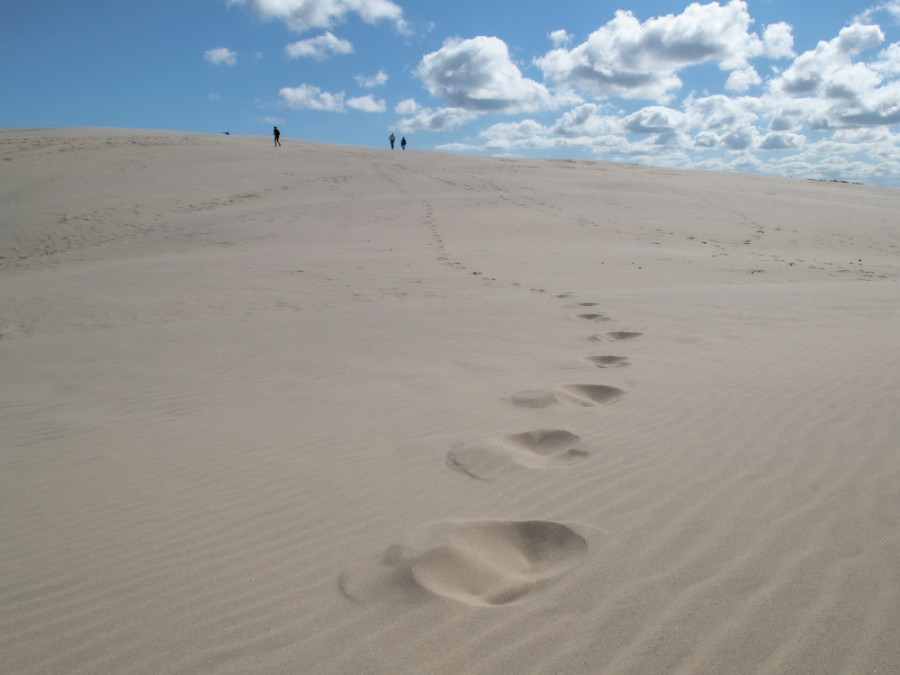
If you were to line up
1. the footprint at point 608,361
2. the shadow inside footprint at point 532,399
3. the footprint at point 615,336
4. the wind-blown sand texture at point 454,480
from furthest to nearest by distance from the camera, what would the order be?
1. the footprint at point 615,336
2. the footprint at point 608,361
3. the shadow inside footprint at point 532,399
4. the wind-blown sand texture at point 454,480

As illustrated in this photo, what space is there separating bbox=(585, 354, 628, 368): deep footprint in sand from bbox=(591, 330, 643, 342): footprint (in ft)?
2.09

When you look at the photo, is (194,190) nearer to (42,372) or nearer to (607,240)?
(607,240)

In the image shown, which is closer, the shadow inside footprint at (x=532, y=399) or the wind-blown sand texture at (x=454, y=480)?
the wind-blown sand texture at (x=454, y=480)

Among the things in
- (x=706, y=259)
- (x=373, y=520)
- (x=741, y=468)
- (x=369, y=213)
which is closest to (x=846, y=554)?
(x=741, y=468)

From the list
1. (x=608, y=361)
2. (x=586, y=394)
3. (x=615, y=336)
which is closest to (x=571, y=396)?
(x=586, y=394)

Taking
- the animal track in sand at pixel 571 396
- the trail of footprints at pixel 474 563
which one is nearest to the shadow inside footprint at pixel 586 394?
the animal track in sand at pixel 571 396

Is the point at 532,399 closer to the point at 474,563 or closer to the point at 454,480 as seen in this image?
the point at 454,480

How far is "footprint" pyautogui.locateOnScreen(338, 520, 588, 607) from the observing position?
2.10 m

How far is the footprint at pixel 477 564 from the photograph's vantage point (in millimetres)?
2100

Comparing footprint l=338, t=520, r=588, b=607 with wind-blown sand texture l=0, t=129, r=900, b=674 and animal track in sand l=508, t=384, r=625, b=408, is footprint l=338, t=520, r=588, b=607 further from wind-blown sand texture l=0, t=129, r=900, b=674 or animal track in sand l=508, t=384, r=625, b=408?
animal track in sand l=508, t=384, r=625, b=408

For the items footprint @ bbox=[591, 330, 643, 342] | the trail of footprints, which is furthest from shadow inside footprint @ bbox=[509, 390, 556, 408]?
footprint @ bbox=[591, 330, 643, 342]

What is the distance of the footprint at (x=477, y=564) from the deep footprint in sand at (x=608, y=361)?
2.52 m

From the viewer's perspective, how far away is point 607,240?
1384cm

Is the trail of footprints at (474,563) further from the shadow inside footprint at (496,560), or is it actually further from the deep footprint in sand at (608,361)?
the deep footprint in sand at (608,361)
